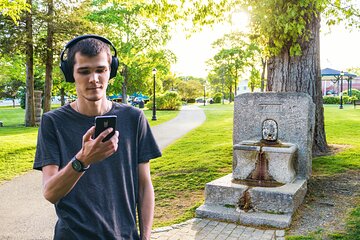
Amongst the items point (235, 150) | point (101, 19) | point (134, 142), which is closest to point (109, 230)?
A: point (134, 142)

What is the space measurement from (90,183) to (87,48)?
2.14 ft

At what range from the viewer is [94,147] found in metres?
1.69

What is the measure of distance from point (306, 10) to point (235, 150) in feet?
12.4

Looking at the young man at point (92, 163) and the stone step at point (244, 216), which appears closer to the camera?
the young man at point (92, 163)

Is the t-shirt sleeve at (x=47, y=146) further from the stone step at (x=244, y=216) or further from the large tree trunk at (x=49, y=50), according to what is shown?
the large tree trunk at (x=49, y=50)

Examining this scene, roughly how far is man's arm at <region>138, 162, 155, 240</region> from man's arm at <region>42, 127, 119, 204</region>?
457 mm

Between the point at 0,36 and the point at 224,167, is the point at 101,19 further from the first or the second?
the point at 224,167

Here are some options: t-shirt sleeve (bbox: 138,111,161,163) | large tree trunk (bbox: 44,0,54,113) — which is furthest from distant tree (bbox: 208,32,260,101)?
t-shirt sleeve (bbox: 138,111,161,163)

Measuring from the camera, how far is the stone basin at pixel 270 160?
23.2 ft

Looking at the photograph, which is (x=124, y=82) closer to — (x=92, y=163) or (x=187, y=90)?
(x=187, y=90)

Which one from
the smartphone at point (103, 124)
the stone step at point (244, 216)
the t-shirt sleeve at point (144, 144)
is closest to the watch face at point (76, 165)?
the smartphone at point (103, 124)

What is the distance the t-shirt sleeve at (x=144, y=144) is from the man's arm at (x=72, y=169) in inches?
16.8

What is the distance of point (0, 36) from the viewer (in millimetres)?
20141

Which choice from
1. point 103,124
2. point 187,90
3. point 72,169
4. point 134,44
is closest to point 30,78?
point 134,44
